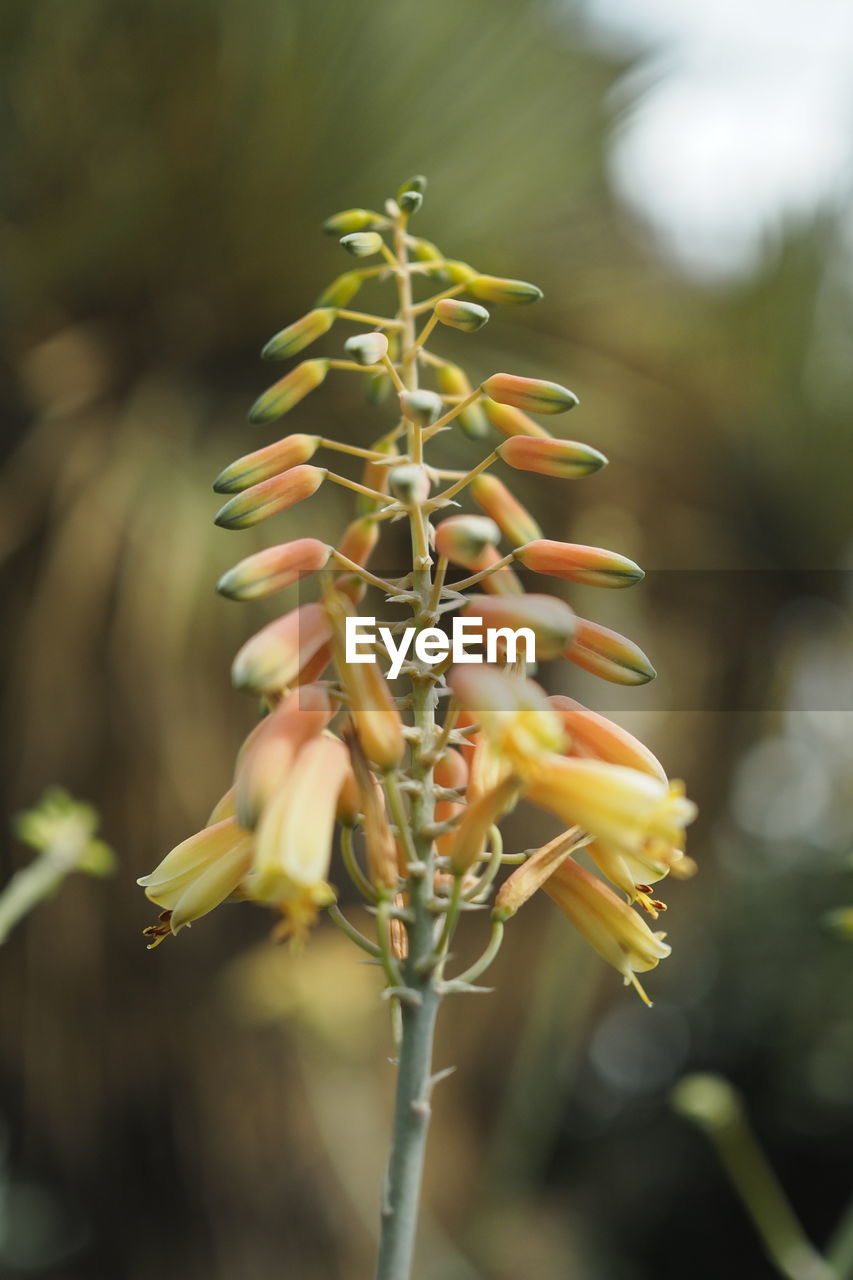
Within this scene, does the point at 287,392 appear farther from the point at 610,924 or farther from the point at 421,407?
the point at 610,924

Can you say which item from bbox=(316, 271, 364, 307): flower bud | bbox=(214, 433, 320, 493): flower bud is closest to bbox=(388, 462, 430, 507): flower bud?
bbox=(214, 433, 320, 493): flower bud

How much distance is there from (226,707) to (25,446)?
574 mm

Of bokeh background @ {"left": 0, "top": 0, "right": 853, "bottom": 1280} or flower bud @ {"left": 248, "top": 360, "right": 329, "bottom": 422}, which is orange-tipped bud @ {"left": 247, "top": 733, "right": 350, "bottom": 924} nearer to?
flower bud @ {"left": 248, "top": 360, "right": 329, "bottom": 422}

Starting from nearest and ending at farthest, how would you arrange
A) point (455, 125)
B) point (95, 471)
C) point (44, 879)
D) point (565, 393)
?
point (565, 393), point (44, 879), point (95, 471), point (455, 125)

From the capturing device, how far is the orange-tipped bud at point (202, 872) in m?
0.49

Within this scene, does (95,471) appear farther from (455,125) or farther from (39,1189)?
(39,1189)

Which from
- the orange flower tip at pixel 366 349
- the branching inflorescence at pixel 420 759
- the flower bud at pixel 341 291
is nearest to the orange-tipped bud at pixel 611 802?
the branching inflorescence at pixel 420 759

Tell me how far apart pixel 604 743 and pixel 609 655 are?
0.05 meters

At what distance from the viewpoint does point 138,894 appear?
6.00 feet

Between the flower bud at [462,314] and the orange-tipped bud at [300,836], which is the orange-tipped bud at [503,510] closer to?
the flower bud at [462,314]

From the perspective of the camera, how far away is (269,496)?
0.56 metres

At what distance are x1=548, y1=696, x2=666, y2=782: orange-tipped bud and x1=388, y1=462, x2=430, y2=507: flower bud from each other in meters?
0.13

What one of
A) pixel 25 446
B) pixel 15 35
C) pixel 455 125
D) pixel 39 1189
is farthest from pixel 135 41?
pixel 39 1189

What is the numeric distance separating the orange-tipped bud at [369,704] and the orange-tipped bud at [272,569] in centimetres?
3
